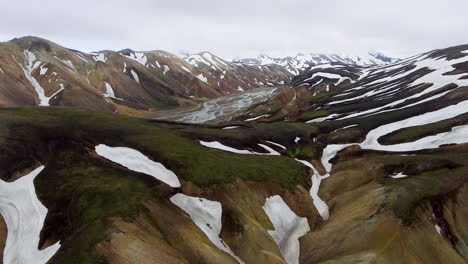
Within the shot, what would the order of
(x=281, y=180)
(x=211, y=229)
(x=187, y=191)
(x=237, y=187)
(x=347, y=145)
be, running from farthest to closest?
(x=347, y=145)
(x=281, y=180)
(x=237, y=187)
(x=187, y=191)
(x=211, y=229)

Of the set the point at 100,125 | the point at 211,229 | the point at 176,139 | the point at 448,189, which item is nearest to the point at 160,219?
the point at 211,229

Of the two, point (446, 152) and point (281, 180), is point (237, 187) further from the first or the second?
point (446, 152)

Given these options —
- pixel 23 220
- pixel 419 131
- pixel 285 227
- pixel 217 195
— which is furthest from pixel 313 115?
pixel 23 220

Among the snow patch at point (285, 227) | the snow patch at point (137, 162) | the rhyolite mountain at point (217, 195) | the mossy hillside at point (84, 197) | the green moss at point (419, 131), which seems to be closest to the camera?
the mossy hillside at point (84, 197)

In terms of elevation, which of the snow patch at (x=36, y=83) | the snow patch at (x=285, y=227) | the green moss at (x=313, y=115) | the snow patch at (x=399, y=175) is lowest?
the snow patch at (x=36, y=83)

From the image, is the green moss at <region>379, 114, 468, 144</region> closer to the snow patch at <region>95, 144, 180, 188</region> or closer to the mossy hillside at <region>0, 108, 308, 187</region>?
the mossy hillside at <region>0, 108, 308, 187</region>

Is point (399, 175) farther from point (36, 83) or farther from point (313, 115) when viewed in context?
point (36, 83)

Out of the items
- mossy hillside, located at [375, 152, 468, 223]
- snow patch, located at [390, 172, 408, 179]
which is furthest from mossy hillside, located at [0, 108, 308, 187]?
mossy hillside, located at [375, 152, 468, 223]

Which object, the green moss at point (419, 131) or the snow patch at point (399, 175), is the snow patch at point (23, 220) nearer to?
the snow patch at point (399, 175)

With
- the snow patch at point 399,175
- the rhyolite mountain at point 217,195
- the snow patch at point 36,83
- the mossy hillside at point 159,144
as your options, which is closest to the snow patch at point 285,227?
the rhyolite mountain at point 217,195
